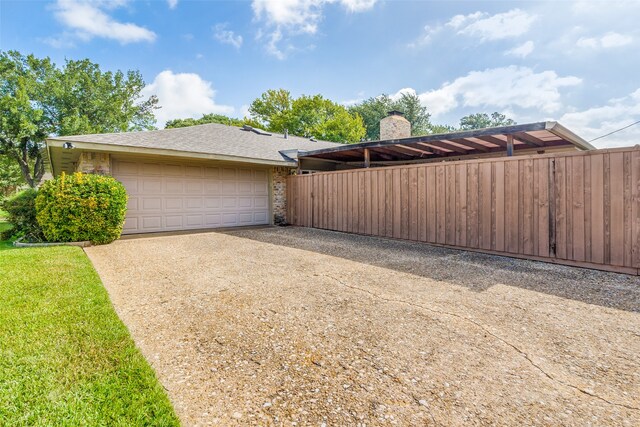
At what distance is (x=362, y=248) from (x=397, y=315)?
12.4 ft

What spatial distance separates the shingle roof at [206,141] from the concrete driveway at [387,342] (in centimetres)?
410

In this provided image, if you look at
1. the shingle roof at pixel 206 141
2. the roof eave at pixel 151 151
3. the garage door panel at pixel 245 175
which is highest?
the shingle roof at pixel 206 141

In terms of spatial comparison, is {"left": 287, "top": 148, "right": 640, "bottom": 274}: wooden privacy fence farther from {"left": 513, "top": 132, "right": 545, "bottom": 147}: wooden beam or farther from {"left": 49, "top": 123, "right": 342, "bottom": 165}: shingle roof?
{"left": 49, "top": 123, "right": 342, "bottom": 165}: shingle roof

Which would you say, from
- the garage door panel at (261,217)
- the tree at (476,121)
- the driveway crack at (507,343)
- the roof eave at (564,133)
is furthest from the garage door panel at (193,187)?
the tree at (476,121)

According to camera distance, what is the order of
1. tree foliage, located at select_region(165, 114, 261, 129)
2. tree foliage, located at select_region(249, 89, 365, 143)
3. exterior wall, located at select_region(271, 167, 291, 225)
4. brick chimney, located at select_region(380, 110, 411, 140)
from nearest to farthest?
1. exterior wall, located at select_region(271, 167, 291, 225)
2. brick chimney, located at select_region(380, 110, 411, 140)
3. tree foliage, located at select_region(249, 89, 365, 143)
4. tree foliage, located at select_region(165, 114, 261, 129)

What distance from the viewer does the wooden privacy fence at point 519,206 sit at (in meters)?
4.80

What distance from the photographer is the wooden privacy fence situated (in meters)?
4.80

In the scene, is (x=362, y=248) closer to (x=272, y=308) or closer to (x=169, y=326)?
(x=272, y=308)

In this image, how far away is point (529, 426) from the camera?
1.64 m

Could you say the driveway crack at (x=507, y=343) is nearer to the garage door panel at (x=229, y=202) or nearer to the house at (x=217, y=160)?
the house at (x=217, y=160)

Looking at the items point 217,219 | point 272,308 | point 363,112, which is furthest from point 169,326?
point 363,112

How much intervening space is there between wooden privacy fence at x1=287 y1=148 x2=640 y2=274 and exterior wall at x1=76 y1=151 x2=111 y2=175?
6569 mm

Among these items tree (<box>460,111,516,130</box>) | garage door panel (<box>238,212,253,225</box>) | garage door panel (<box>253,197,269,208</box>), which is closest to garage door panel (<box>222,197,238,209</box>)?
garage door panel (<box>238,212,253,225</box>)

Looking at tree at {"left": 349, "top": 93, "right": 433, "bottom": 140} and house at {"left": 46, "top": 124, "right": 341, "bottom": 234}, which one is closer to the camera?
house at {"left": 46, "top": 124, "right": 341, "bottom": 234}
